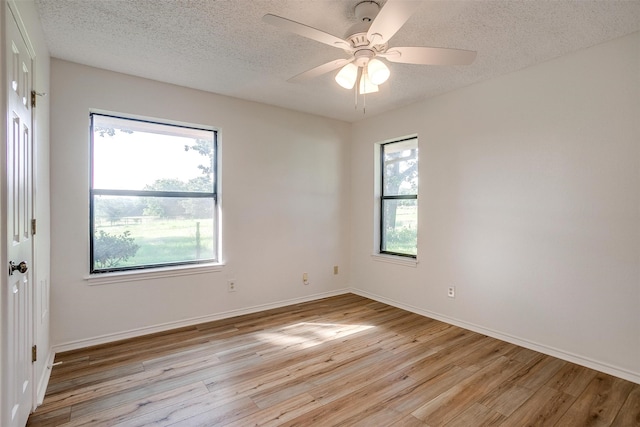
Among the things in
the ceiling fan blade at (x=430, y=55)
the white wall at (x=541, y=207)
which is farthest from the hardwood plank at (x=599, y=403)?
the ceiling fan blade at (x=430, y=55)

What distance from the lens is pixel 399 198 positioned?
4172 millimetres

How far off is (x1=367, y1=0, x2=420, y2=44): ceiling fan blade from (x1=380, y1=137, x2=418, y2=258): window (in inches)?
93.8

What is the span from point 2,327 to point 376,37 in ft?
7.37

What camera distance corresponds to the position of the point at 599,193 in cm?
249

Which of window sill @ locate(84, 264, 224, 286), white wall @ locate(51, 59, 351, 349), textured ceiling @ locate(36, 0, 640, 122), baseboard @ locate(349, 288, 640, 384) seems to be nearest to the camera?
textured ceiling @ locate(36, 0, 640, 122)

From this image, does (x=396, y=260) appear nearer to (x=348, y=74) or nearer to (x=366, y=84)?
(x=366, y=84)

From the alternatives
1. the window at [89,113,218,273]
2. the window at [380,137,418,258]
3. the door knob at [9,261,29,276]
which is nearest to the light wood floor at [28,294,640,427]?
the window at [89,113,218,273]

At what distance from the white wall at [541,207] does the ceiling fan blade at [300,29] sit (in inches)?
77.6

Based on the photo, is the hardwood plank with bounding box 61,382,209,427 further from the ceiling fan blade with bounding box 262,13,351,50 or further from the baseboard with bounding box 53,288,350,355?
the ceiling fan blade with bounding box 262,13,351,50

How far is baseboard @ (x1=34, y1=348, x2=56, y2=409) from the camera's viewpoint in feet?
6.74

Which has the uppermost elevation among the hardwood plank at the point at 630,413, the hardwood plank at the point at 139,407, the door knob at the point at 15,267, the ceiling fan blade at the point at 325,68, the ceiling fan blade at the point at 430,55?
the ceiling fan blade at the point at 325,68

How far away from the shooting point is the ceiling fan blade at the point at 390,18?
4.72 feet

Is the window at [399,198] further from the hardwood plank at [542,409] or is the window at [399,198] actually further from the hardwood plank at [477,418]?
the hardwood plank at [477,418]

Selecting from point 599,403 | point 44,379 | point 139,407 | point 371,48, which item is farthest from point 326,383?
point 371,48
